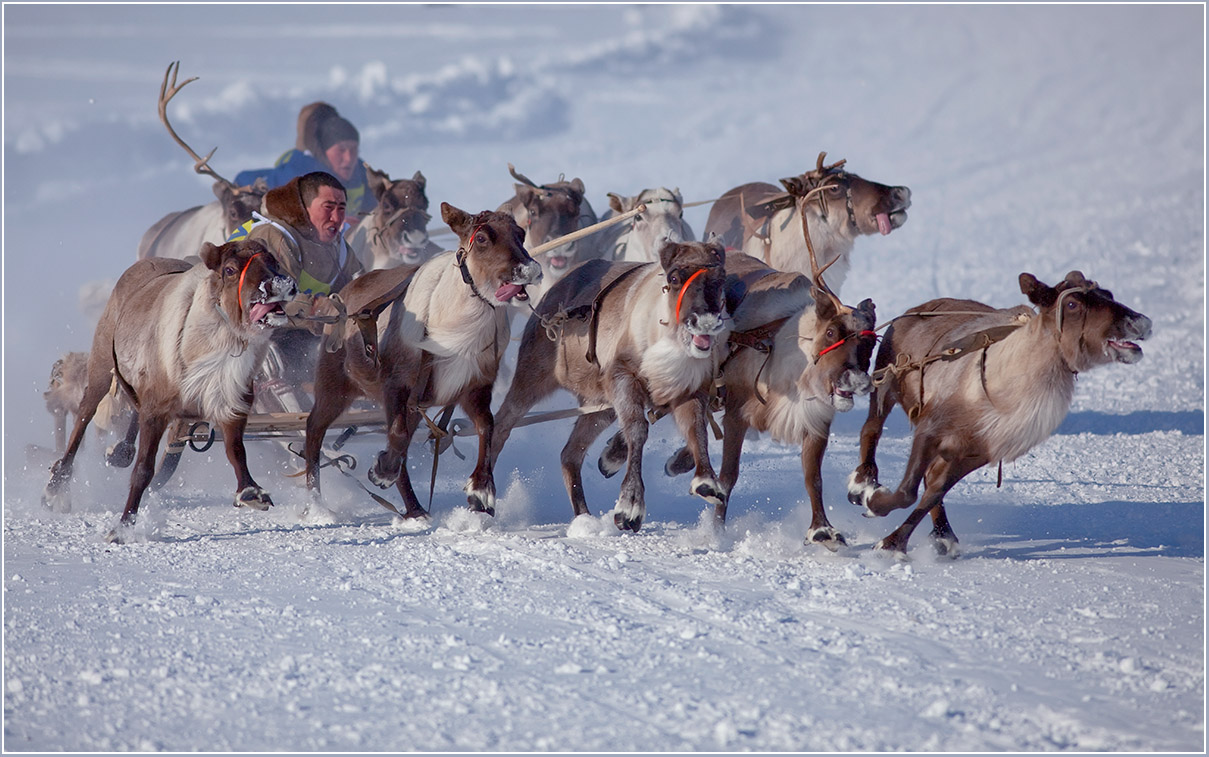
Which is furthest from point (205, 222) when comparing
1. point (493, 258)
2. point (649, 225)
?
point (493, 258)

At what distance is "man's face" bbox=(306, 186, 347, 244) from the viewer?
739cm

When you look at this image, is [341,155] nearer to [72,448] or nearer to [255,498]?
[72,448]

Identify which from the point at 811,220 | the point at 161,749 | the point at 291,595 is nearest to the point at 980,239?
the point at 811,220

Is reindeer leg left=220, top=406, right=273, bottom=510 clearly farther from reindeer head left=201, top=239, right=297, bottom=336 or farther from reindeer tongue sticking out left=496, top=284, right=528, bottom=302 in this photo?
reindeer tongue sticking out left=496, top=284, right=528, bottom=302

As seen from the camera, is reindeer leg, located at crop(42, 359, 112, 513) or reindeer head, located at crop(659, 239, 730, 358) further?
reindeer leg, located at crop(42, 359, 112, 513)

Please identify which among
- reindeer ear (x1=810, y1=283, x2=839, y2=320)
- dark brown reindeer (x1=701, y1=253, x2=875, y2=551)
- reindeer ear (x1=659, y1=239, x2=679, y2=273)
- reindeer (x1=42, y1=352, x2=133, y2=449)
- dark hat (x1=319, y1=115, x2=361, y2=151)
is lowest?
reindeer (x1=42, y1=352, x2=133, y2=449)

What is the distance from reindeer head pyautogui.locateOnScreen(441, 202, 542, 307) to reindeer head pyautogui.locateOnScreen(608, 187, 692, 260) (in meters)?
2.58

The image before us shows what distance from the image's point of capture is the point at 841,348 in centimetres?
593

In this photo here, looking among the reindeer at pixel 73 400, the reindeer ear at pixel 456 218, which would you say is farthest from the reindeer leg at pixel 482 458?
the reindeer at pixel 73 400

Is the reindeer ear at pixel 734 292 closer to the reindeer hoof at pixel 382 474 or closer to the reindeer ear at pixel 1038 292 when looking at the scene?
the reindeer ear at pixel 1038 292

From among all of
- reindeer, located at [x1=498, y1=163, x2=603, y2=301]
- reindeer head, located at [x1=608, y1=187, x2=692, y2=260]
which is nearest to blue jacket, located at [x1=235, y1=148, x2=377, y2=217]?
reindeer, located at [x1=498, y1=163, x2=603, y2=301]

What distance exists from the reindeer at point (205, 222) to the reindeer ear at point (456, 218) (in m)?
2.38

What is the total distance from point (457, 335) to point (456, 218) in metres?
0.66

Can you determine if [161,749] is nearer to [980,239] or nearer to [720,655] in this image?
[720,655]
